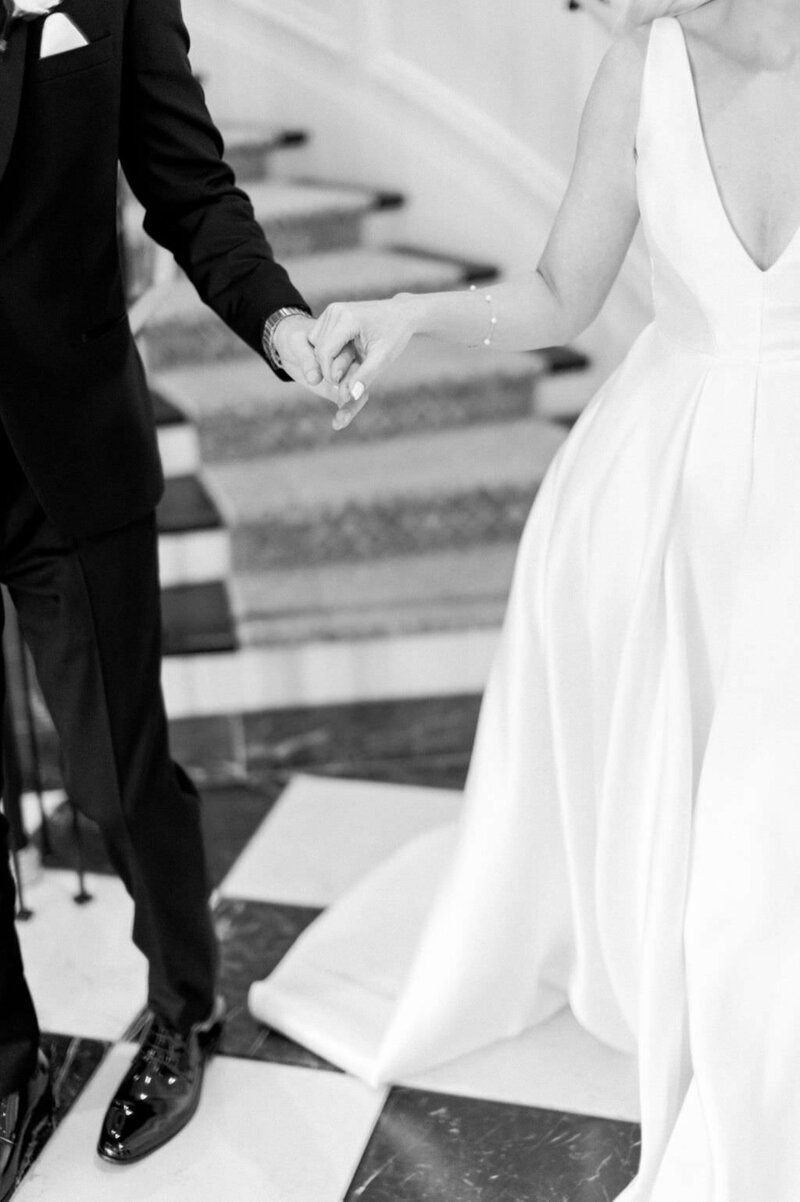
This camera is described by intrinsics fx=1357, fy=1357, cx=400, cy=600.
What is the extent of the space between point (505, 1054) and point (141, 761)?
0.71m

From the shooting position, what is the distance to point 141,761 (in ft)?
5.56

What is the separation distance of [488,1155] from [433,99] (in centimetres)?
288

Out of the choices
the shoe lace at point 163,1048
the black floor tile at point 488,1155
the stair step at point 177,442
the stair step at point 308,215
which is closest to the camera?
the black floor tile at point 488,1155

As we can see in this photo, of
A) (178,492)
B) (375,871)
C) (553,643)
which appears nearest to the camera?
(553,643)

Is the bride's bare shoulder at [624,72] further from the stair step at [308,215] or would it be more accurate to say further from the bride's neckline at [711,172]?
the stair step at [308,215]

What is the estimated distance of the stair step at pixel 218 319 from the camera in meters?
3.44

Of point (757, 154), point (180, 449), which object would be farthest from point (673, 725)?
point (180, 449)

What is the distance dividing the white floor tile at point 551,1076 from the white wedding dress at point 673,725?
5 cm

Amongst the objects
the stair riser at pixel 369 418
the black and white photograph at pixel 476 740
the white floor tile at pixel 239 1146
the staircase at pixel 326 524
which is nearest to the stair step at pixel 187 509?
the staircase at pixel 326 524

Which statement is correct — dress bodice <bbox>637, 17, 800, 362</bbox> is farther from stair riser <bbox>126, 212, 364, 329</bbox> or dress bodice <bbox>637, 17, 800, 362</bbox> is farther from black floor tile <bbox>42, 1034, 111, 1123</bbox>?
stair riser <bbox>126, 212, 364, 329</bbox>

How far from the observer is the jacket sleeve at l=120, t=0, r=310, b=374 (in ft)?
4.92

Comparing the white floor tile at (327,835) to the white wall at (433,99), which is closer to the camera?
the white floor tile at (327,835)

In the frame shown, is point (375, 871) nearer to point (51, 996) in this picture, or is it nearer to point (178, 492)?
point (51, 996)

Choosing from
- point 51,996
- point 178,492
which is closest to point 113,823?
point 51,996
